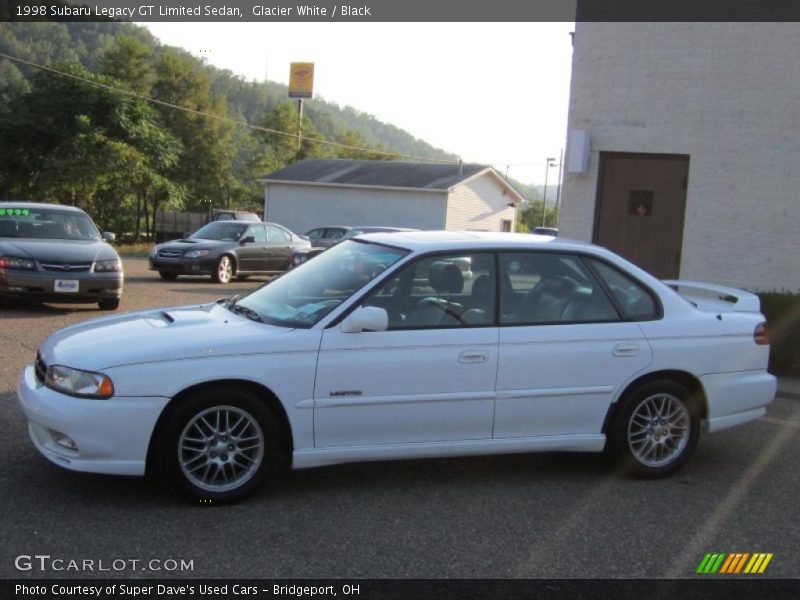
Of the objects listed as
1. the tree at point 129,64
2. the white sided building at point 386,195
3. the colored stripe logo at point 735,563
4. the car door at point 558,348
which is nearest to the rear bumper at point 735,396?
the car door at point 558,348

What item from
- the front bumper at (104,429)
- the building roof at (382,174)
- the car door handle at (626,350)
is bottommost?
the front bumper at (104,429)

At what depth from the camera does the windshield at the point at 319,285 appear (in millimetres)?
5348

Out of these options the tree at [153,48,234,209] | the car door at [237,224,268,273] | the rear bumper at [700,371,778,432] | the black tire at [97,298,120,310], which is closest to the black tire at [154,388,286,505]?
the rear bumper at [700,371,778,432]

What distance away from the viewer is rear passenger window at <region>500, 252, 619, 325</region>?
5.60 metres

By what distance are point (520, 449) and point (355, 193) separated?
3617cm

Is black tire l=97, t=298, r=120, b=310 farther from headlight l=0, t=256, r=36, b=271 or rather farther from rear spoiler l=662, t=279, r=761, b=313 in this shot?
rear spoiler l=662, t=279, r=761, b=313

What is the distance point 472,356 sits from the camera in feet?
17.5

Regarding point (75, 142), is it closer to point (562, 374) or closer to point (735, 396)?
point (562, 374)

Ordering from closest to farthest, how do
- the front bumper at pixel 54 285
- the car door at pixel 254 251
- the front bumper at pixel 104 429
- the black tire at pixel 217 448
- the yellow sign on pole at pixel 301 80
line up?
the front bumper at pixel 104 429 < the black tire at pixel 217 448 < the front bumper at pixel 54 285 < the car door at pixel 254 251 < the yellow sign on pole at pixel 301 80

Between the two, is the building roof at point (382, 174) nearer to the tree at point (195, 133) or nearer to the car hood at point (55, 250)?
the tree at point (195, 133)

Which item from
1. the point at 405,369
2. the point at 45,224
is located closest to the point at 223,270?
the point at 45,224

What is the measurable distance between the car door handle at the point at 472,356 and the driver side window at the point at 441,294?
19cm

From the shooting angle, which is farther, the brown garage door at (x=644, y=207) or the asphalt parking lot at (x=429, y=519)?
the brown garage door at (x=644, y=207)

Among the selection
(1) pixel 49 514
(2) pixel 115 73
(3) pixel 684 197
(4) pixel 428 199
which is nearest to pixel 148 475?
(1) pixel 49 514
